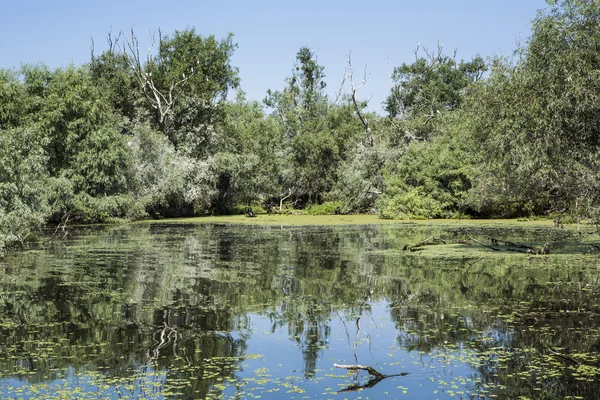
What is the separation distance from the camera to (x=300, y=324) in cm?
1338

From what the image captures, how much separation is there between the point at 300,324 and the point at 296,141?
49.1m

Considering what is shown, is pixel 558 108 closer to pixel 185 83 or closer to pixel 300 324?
pixel 300 324

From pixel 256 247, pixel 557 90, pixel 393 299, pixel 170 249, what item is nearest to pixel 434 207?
pixel 256 247

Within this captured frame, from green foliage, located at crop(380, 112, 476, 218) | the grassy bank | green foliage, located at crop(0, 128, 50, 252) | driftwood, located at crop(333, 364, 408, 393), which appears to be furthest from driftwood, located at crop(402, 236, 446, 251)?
driftwood, located at crop(333, 364, 408, 393)

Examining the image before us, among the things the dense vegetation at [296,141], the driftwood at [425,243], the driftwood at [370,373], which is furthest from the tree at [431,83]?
the driftwood at [370,373]

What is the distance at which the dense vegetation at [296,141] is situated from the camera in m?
20.3

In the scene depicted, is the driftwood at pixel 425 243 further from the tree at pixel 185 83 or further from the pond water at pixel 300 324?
the tree at pixel 185 83

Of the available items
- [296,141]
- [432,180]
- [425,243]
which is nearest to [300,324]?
[425,243]

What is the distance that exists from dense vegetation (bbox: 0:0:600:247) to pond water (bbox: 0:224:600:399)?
3222 mm

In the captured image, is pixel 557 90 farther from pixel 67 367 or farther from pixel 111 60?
pixel 111 60

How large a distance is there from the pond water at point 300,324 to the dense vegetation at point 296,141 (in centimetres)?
322

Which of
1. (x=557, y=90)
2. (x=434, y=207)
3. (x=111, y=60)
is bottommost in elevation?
(x=434, y=207)

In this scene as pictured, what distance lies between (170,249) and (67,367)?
17.9 metres

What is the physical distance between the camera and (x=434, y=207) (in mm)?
45000
